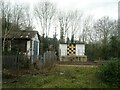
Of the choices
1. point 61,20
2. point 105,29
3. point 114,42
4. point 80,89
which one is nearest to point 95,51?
point 114,42

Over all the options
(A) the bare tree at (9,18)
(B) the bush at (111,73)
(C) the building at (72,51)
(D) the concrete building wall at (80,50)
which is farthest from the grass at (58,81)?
(D) the concrete building wall at (80,50)

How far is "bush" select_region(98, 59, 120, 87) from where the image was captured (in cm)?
1337

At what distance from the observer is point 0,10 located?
24.4m

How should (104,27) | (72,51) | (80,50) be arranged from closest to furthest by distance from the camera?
(80,50) < (72,51) < (104,27)

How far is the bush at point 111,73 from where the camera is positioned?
1337cm

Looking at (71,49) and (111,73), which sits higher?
(71,49)

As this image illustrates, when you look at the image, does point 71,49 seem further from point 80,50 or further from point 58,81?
point 58,81

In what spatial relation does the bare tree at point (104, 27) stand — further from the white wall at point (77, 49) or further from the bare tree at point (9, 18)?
the bare tree at point (9, 18)

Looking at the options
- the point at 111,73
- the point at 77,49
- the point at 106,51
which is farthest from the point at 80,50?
the point at 111,73

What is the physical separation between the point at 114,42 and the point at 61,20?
18824 mm

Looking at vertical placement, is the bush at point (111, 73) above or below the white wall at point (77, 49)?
below

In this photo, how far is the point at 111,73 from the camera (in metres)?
13.5

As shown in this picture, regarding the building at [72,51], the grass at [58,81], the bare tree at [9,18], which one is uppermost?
the bare tree at [9,18]

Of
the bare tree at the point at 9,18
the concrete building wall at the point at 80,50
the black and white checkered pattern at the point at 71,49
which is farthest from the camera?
the black and white checkered pattern at the point at 71,49
